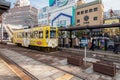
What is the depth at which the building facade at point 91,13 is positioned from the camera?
1751 inches

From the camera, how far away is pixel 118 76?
7.90 m

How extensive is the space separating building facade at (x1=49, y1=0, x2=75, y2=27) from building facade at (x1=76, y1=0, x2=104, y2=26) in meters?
2.73

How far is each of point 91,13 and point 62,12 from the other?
46.8ft

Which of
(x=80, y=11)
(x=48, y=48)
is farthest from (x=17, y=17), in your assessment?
(x=48, y=48)

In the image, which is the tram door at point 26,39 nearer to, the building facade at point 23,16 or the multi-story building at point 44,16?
the multi-story building at point 44,16

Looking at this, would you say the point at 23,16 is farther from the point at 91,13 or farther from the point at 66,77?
the point at 66,77

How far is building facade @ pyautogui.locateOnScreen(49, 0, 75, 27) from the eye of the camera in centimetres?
5300

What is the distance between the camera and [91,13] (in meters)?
47.0

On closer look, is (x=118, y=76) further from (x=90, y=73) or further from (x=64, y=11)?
(x=64, y=11)

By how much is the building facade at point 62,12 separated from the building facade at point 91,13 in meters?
2.73

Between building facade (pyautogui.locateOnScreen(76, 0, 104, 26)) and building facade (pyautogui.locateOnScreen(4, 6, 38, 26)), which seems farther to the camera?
building facade (pyautogui.locateOnScreen(4, 6, 38, 26))

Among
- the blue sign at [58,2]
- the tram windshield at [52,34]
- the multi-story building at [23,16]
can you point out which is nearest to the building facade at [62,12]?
the blue sign at [58,2]

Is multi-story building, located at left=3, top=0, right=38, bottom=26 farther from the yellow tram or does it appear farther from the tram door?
the yellow tram

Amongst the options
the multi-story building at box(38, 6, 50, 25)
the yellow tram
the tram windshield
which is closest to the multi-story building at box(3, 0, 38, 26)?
the multi-story building at box(38, 6, 50, 25)
